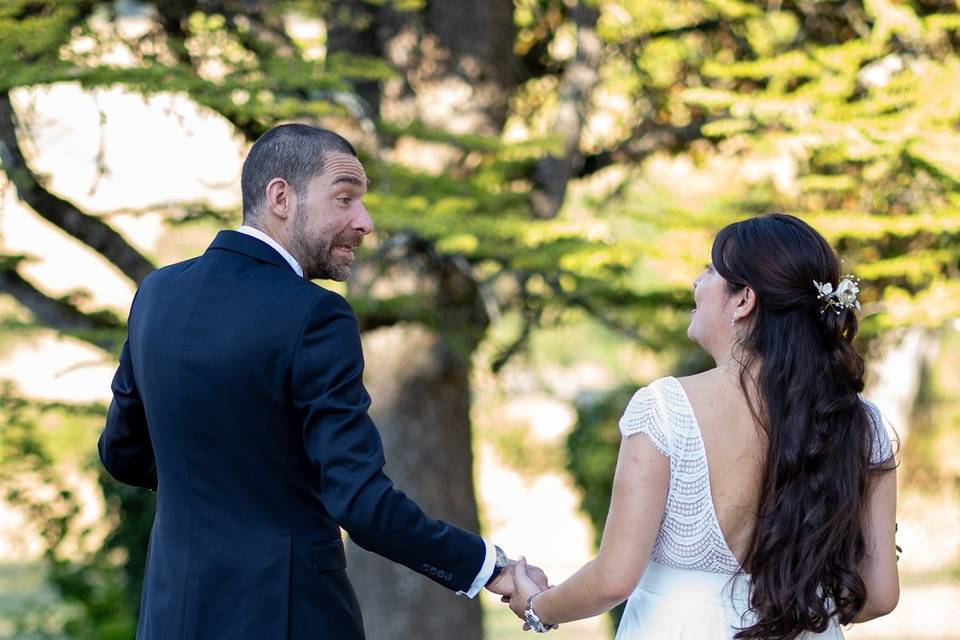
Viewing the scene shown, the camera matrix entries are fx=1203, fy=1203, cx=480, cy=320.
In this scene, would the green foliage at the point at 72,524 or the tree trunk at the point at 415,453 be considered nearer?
the tree trunk at the point at 415,453

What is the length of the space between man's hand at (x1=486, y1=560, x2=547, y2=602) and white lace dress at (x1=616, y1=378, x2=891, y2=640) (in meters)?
0.25

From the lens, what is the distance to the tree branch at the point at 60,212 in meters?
4.96

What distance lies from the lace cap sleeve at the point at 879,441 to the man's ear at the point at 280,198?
4.60 ft

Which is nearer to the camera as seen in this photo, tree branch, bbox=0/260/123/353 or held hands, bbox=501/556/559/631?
held hands, bbox=501/556/559/631

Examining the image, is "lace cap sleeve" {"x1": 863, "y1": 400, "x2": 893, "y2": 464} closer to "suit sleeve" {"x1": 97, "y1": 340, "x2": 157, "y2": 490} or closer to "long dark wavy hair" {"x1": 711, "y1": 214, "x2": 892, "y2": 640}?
"long dark wavy hair" {"x1": 711, "y1": 214, "x2": 892, "y2": 640}

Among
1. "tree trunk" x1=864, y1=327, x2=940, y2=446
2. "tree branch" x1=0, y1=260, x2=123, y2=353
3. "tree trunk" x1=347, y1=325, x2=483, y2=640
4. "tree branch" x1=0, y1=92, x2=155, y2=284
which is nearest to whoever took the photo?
"tree branch" x1=0, y1=92, x2=155, y2=284

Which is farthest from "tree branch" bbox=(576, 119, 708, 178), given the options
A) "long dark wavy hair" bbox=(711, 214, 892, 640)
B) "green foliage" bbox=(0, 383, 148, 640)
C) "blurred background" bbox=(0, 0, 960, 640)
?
"long dark wavy hair" bbox=(711, 214, 892, 640)

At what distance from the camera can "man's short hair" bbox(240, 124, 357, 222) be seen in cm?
270

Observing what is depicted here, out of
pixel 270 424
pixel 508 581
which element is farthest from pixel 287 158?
pixel 508 581

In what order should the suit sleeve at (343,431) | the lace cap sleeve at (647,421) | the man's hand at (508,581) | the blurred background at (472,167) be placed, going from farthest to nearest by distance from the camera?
the blurred background at (472,167) < the man's hand at (508,581) < the lace cap sleeve at (647,421) < the suit sleeve at (343,431)

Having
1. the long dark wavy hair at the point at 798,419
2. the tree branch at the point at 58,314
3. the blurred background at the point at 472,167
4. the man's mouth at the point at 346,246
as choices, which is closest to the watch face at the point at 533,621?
the long dark wavy hair at the point at 798,419

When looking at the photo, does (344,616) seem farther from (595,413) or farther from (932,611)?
(932,611)

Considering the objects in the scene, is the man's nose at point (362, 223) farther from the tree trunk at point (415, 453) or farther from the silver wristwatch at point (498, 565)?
the tree trunk at point (415, 453)

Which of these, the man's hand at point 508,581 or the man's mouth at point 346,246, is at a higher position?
the man's mouth at point 346,246
